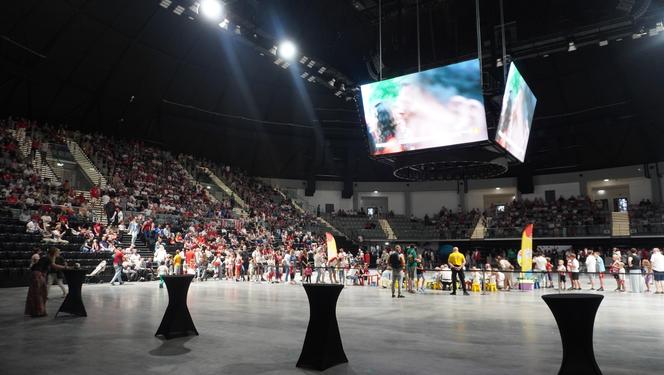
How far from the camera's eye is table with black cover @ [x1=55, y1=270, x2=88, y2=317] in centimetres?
880

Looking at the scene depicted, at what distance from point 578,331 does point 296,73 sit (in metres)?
20.5

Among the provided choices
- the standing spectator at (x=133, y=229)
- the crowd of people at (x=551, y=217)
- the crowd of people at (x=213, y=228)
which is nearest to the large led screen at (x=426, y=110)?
the crowd of people at (x=213, y=228)

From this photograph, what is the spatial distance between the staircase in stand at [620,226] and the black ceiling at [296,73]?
255 inches

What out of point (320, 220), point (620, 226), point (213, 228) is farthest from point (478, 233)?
point (213, 228)

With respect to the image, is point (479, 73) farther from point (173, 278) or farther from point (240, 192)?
point (240, 192)

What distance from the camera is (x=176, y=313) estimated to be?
6789 millimetres

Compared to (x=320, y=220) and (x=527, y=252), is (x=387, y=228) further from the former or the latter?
(x=527, y=252)

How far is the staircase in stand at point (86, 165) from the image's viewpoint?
24438 mm

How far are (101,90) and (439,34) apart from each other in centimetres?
1941

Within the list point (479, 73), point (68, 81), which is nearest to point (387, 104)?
point (479, 73)

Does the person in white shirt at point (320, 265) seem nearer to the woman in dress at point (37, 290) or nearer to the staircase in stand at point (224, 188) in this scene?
the woman in dress at point (37, 290)

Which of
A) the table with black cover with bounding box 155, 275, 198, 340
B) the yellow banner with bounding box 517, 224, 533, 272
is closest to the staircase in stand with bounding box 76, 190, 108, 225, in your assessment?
the table with black cover with bounding box 155, 275, 198, 340

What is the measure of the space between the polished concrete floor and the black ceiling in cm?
728

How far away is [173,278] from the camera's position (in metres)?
6.78
